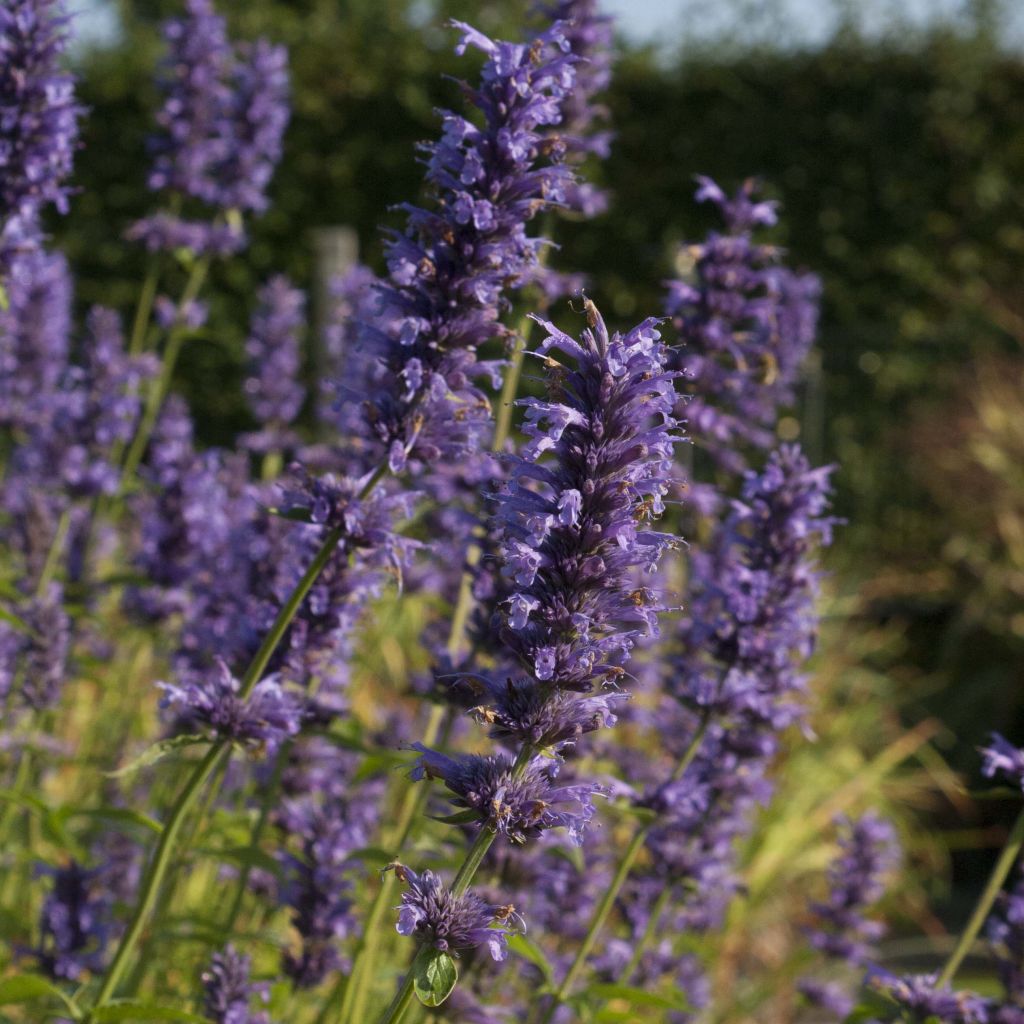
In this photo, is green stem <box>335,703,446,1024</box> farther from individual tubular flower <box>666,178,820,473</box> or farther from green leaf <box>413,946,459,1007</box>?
individual tubular flower <box>666,178,820,473</box>

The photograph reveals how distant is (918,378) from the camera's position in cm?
1342

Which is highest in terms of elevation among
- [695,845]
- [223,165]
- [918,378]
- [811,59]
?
[811,59]

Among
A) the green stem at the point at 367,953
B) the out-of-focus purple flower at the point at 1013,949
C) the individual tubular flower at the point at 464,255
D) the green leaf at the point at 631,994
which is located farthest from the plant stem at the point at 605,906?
the individual tubular flower at the point at 464,255

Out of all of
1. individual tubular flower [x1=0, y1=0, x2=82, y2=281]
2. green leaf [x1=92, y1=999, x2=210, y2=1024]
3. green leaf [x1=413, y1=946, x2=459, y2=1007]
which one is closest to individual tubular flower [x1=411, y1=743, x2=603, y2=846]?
green leaf [x1=413, y1=946, x2=459, y2=1007]

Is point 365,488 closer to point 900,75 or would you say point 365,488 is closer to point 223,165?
point 223,165

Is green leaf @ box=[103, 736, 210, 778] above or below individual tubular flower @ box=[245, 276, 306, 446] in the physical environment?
below

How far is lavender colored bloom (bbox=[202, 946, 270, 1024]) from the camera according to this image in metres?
2.84

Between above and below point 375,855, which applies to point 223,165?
above

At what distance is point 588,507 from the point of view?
6.73 feet

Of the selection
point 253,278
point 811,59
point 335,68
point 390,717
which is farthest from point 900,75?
point 390,717

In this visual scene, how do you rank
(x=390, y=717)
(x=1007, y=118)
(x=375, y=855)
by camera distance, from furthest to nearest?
1. (x=1007, y=118)
2. (x=390, y=717)
3. (x=375, y=855)

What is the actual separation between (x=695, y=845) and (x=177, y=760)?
5.77 ft

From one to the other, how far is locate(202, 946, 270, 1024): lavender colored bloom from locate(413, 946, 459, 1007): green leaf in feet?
2.94

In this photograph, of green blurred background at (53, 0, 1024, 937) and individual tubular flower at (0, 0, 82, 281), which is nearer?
individual tubular flower at (0, 0, 82, 281)
